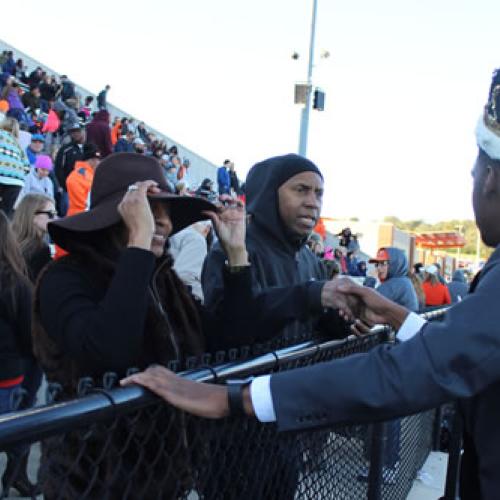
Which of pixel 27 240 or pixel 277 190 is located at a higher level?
pixel 277 190

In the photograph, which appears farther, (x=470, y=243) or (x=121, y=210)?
(x=470, y=243)

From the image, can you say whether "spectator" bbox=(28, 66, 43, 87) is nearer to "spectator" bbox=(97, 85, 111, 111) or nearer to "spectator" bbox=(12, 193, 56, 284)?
"spectator" bbox=(97, 85, 111, 111)

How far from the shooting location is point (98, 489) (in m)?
1.67

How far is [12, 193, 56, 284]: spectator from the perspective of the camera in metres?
4.57

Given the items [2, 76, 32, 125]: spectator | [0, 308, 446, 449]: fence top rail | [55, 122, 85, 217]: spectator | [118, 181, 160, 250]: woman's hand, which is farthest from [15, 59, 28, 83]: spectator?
[0, 308, 446, 449]: fence top rail

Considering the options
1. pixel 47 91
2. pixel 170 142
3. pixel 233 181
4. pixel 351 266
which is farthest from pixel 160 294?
pixel 170 142

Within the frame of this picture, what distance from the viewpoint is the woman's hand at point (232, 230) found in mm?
2416

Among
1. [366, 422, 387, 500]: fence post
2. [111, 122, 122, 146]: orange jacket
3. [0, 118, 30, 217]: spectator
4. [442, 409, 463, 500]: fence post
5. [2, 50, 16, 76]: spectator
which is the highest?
[2, 50, 16, 76]: spectator

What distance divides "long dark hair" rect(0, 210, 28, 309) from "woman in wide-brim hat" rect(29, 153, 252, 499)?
119cm

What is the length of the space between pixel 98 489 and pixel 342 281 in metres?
1.26

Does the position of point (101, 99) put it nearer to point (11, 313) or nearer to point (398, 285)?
point (398, 285)

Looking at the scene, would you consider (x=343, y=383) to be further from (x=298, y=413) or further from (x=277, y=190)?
(x=277, y=190)

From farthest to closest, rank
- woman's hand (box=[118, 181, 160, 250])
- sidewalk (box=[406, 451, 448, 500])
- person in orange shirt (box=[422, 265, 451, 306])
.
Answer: person in orange shirt (box=[422, 265, 451, 306]) → sidewalk (box=[406, 451, 448, 500]) → woman's hand (box=[118, 181, 160, 250])

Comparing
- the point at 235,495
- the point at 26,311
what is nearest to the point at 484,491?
the point at 235,495
